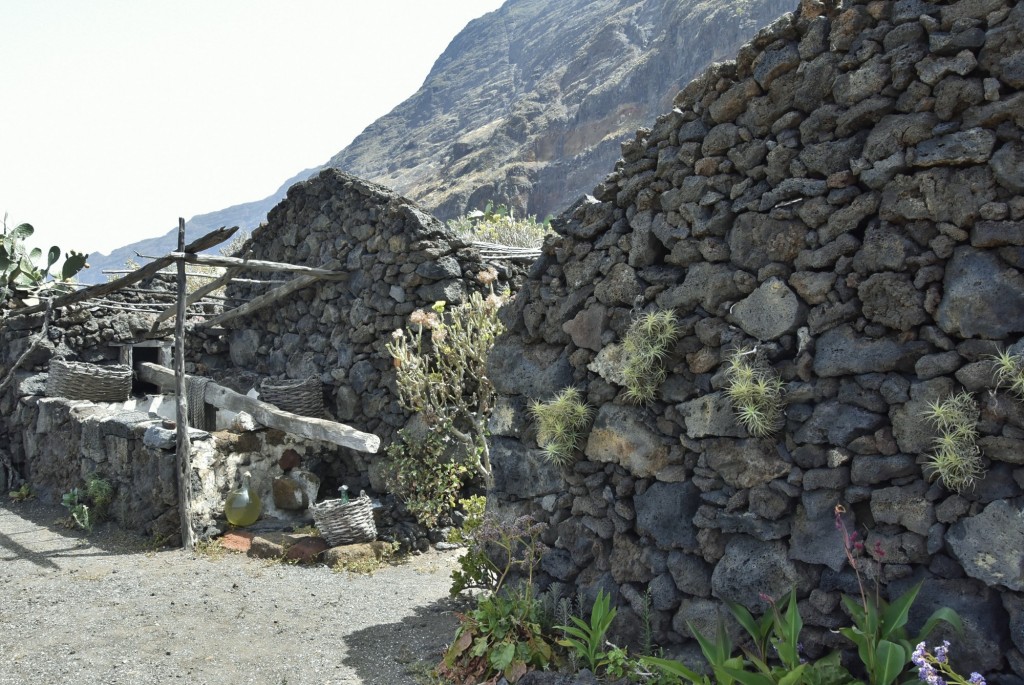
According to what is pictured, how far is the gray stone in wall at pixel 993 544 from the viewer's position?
11.4ft

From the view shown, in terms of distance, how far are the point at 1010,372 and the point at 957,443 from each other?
1.19ft

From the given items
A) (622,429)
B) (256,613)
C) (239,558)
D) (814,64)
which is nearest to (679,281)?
(622,429)

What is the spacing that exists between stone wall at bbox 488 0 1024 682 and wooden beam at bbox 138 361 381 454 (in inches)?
141

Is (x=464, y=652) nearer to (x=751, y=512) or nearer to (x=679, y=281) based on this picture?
(x=751, y=512)

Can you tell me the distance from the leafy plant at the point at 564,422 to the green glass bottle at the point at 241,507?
4.55m

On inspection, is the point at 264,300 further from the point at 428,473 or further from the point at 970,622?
the point at 970,622

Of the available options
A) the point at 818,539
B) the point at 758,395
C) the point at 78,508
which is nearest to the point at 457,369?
the point at 78,508

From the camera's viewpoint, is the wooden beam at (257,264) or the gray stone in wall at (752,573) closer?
the gray stone in wall at (752,573)

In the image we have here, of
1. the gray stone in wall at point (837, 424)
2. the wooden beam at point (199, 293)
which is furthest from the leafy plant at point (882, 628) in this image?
the wooden beam at point (199, 293)

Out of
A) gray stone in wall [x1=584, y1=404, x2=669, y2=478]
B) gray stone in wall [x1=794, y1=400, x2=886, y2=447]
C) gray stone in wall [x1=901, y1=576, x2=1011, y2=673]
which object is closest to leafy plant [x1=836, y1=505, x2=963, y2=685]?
gray stone in wall [x1=901, y1=576, x2=1011, y2=673]

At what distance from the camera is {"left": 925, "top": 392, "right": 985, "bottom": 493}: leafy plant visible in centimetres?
359

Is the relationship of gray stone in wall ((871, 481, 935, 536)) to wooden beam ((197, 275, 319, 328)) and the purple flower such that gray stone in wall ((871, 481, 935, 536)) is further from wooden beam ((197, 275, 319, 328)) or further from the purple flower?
wooden beam ((197, 275, 319, 328))

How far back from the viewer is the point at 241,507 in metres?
8.60

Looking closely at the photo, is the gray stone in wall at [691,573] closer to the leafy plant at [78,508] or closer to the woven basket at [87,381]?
the leafy plant at [78,508]
